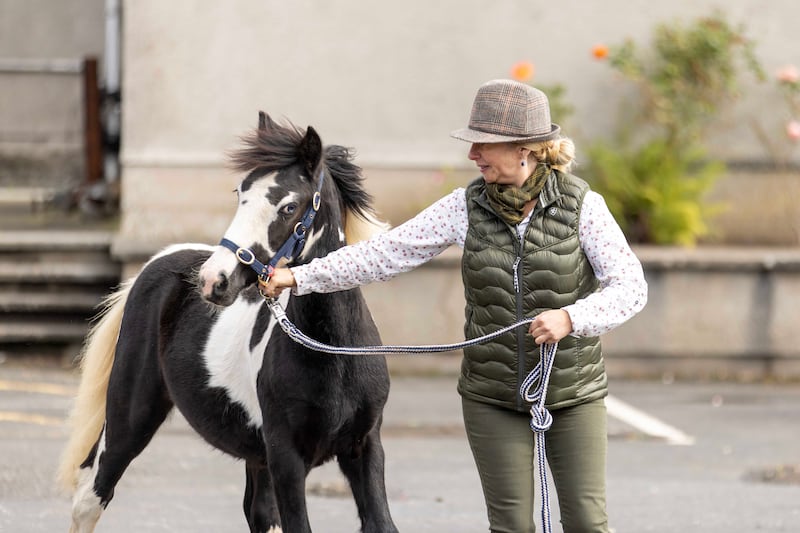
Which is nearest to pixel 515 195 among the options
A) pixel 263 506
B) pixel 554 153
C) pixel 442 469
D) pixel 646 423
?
pixel 554 153

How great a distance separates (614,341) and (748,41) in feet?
9.39

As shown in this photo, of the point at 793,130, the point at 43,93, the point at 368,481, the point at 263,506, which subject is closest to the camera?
the point at 368,481

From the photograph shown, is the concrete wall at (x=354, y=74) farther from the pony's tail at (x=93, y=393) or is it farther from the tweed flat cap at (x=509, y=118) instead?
the tweed flat cap at (x=509, y=118)

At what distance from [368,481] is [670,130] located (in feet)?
24.8

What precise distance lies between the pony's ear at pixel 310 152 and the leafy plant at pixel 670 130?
23.1 feet

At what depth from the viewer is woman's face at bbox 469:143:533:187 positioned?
13.7 ft

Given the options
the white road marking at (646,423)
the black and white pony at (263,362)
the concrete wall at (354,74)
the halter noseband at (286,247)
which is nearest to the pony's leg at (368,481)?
the black and white pony at (263,362)

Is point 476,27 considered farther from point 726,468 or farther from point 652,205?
point 726,468

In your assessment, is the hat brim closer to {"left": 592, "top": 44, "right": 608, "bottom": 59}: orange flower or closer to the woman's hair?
the woman's hair

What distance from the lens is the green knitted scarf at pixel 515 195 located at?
412 cm

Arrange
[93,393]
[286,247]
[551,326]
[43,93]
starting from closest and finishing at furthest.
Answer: [551,326], [286,247], [93,393], [43,93]

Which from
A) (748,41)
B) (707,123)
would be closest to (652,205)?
(707,123)

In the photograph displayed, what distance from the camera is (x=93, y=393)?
232 inches

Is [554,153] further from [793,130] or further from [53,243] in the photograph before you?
[53,243]
